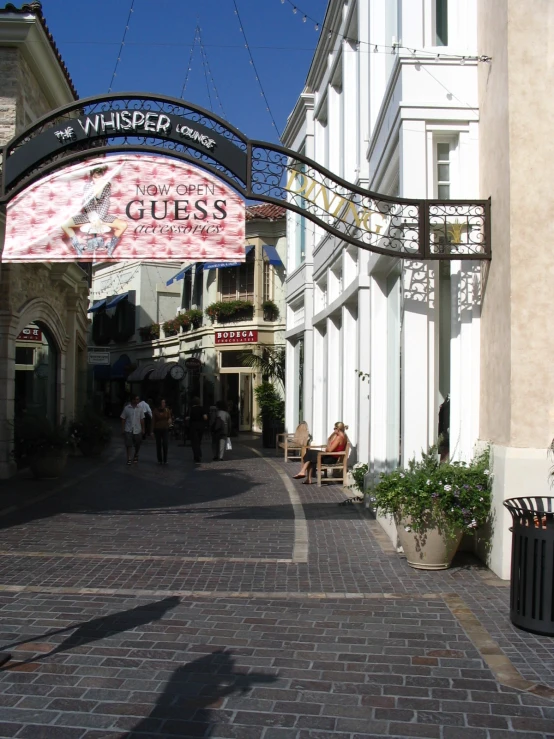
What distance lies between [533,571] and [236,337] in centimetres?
2638

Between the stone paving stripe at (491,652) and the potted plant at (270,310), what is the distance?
81.1 feet

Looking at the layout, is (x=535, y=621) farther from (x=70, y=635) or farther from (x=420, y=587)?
(x=70, y=635)

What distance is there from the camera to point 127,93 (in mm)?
8344

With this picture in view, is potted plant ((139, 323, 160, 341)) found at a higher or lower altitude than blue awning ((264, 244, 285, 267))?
lower

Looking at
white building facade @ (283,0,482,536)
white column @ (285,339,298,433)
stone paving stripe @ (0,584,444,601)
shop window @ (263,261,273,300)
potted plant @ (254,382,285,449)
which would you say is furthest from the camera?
shop window @ (263,261,273,300)

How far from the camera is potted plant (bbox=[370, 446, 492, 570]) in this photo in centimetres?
748

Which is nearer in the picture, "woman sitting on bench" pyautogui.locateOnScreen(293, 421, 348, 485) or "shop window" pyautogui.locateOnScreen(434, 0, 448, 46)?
"shop window" pyautogui.locateOnScreen(434, 0, 448, 46)

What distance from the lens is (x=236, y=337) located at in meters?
31.7

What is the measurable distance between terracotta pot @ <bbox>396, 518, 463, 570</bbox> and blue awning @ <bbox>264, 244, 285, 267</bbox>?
22985mm

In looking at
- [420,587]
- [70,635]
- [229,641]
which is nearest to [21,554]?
[70,635]

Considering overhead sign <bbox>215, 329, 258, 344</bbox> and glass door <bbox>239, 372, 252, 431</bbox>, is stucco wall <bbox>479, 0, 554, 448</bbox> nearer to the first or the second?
overhead sign <bbox>215, 329, 258, 344</bbox>

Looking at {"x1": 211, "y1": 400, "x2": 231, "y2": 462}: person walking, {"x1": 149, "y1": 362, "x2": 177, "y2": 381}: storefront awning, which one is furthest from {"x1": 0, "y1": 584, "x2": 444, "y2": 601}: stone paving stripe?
{"x1": 149, "y1": 362, "x2": 177, "y2": 381}: storefront awning

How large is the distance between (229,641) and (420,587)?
2265mm

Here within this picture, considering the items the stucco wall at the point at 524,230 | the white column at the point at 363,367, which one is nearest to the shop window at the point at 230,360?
the white column at the point at 363,367
